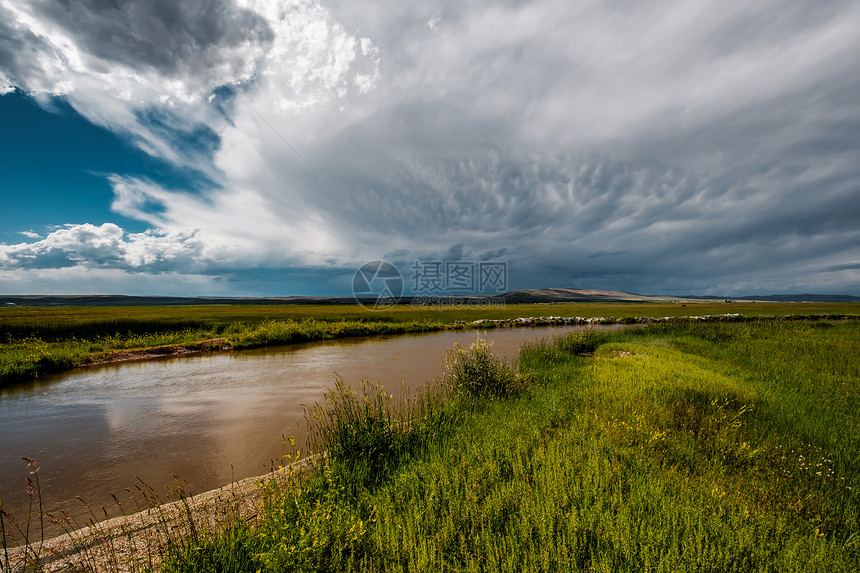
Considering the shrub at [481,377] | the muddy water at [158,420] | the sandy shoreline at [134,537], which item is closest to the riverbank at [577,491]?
the sandy shoreline at [134,537]

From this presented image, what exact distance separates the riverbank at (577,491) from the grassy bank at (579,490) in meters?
0.03

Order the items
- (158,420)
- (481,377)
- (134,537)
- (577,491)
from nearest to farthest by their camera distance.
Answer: (577,491) → (134,537) → (481,377) → (158,420)

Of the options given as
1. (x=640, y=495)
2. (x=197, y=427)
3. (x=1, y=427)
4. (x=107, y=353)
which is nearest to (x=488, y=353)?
(x=640, y=495)

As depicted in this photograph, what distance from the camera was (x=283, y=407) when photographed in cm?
1269

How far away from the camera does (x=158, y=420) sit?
1141 centimetres

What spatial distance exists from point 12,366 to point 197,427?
1396 cm

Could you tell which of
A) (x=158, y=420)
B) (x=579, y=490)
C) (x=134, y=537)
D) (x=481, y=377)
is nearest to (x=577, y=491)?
(x=579, y=490)

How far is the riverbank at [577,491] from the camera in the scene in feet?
12.2

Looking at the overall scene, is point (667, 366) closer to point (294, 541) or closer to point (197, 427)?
point (294, 541)

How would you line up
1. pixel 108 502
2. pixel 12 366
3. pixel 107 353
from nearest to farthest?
pixel 108 502
pixel 12 366
pixel 107 353

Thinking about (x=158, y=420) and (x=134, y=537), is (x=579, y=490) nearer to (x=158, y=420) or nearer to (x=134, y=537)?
(x=134, y=537)

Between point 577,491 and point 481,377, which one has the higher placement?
point 481,377

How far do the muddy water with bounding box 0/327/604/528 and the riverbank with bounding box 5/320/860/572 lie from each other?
2083 mm

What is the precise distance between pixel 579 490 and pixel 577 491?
35mm
